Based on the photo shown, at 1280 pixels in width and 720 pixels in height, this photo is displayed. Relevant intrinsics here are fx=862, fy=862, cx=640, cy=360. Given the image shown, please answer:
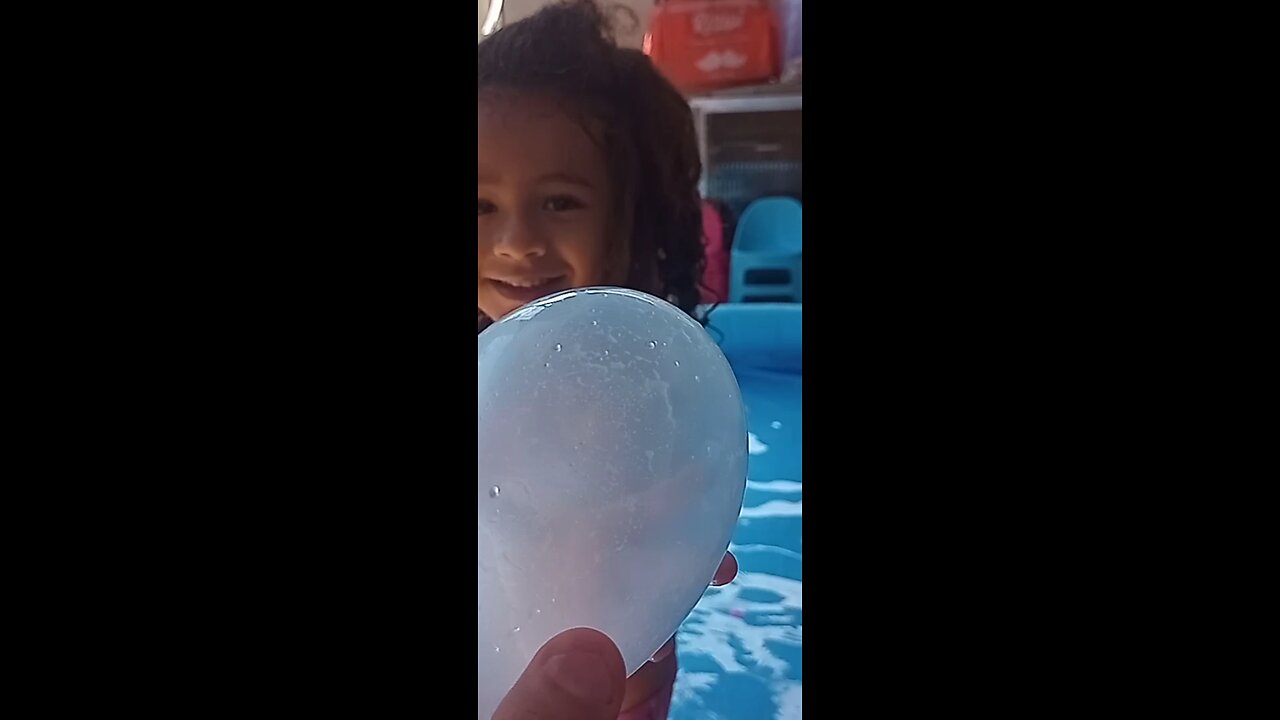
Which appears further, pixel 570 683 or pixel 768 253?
pixel 768 253

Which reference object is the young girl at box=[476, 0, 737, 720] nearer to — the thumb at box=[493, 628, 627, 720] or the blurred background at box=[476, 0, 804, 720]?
the blurred background at box=[476, 0, 804, 720]

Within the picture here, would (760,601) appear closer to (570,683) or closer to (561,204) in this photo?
(570,683)

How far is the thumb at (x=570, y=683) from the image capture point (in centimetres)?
60

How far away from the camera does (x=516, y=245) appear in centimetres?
96

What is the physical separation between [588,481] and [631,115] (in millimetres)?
509

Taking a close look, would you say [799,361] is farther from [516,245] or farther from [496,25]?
[496,25]

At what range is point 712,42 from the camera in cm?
96

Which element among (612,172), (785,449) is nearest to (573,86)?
(612,172)

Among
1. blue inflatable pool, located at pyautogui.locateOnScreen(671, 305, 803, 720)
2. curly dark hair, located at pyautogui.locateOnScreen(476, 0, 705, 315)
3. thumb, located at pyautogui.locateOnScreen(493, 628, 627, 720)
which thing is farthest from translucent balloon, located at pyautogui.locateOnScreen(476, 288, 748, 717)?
curly dark hair, located at pyautogui.locateOnScreen(476, 0, 705, 315)

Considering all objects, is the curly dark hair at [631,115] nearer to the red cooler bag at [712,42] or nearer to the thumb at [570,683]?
the red cooler bag at [712,42]

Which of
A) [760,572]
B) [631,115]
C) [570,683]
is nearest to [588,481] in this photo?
[570,683]

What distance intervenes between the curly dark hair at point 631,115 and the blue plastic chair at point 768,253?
62mm

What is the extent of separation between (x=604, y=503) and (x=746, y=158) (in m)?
0.46

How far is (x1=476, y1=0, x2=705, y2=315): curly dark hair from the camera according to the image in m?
0.95
